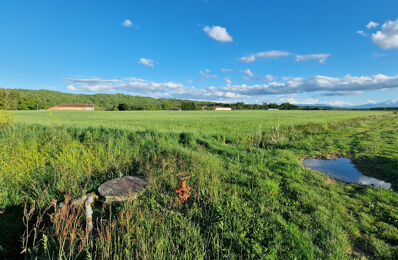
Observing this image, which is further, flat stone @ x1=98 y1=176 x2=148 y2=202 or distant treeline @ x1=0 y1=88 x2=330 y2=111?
distant treeline @ x1=0 y1=88 x2=330 y2=111

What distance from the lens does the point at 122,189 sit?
5129 millimetres

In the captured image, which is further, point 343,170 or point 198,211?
point 343,170

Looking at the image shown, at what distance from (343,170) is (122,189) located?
9908mm

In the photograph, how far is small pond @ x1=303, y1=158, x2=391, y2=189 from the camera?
7.30 meters

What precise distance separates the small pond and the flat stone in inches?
315

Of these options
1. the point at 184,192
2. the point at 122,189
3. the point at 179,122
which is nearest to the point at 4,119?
the point at 122,189

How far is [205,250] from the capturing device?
329cm

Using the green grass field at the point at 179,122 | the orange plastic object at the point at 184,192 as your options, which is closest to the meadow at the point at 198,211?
the orange plastic object at the point at 184,192

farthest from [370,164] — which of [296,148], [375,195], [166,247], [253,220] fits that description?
[166,247]

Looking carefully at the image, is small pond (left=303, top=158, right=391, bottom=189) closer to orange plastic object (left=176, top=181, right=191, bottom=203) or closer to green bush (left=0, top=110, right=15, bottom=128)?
orange plastic object (left=176, top=181, right=191, bottom=203)

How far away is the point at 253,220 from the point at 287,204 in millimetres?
1668

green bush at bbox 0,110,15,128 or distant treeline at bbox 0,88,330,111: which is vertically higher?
distant treeline at bbox 0,88,330,111

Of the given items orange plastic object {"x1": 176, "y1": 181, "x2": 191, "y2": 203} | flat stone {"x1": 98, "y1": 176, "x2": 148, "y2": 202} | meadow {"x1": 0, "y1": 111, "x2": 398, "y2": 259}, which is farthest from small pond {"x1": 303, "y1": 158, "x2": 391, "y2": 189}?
flat stone {"x1": 98, "y1": 176, "x2": 148, "y2": 202}

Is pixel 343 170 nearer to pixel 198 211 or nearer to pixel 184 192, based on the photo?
pixel 198 211
